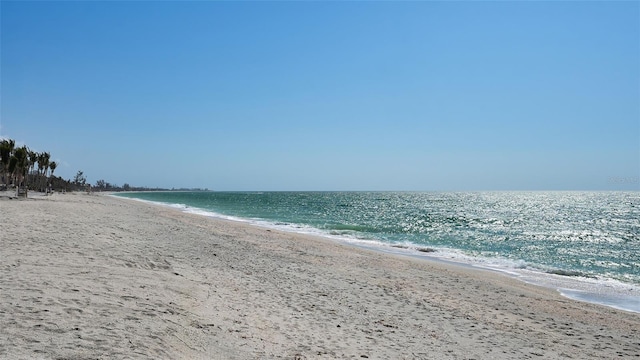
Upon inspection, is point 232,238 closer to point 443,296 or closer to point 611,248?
point 443,296

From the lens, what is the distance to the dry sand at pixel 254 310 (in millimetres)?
6199

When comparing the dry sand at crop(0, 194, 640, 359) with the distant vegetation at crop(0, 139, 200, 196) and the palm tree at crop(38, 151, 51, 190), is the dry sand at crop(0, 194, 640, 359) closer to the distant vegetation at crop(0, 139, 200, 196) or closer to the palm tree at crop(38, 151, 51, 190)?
the distant vegetation at crop(0, 139, 200, 196)

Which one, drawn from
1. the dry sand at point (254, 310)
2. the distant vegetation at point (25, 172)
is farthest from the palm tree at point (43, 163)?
the dry sand at point (254, 310)

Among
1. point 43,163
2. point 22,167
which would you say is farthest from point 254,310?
point 43,163

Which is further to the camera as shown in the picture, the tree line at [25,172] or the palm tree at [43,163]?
the palm tree at [43,163]

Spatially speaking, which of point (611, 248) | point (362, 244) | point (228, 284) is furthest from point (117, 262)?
point (611, 248)

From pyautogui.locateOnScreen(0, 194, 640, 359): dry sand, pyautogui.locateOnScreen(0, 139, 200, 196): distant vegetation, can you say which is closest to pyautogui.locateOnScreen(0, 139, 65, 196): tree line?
pyautogui.locateOnScreen(0, 139, 200, 196): distant vegetation

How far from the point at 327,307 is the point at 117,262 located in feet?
20.5

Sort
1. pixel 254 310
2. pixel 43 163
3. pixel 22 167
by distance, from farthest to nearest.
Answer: pixel 43 163 → pixel 22 167 → pixel 254 310

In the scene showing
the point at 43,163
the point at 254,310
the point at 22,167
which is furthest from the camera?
the point at 43,163

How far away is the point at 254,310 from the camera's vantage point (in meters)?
8.92

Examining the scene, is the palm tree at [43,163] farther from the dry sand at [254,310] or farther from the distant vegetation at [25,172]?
the dry sand at [254,310]

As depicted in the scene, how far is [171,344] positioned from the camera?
6184 millimetres

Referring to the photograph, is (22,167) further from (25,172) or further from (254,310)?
(254,310)
